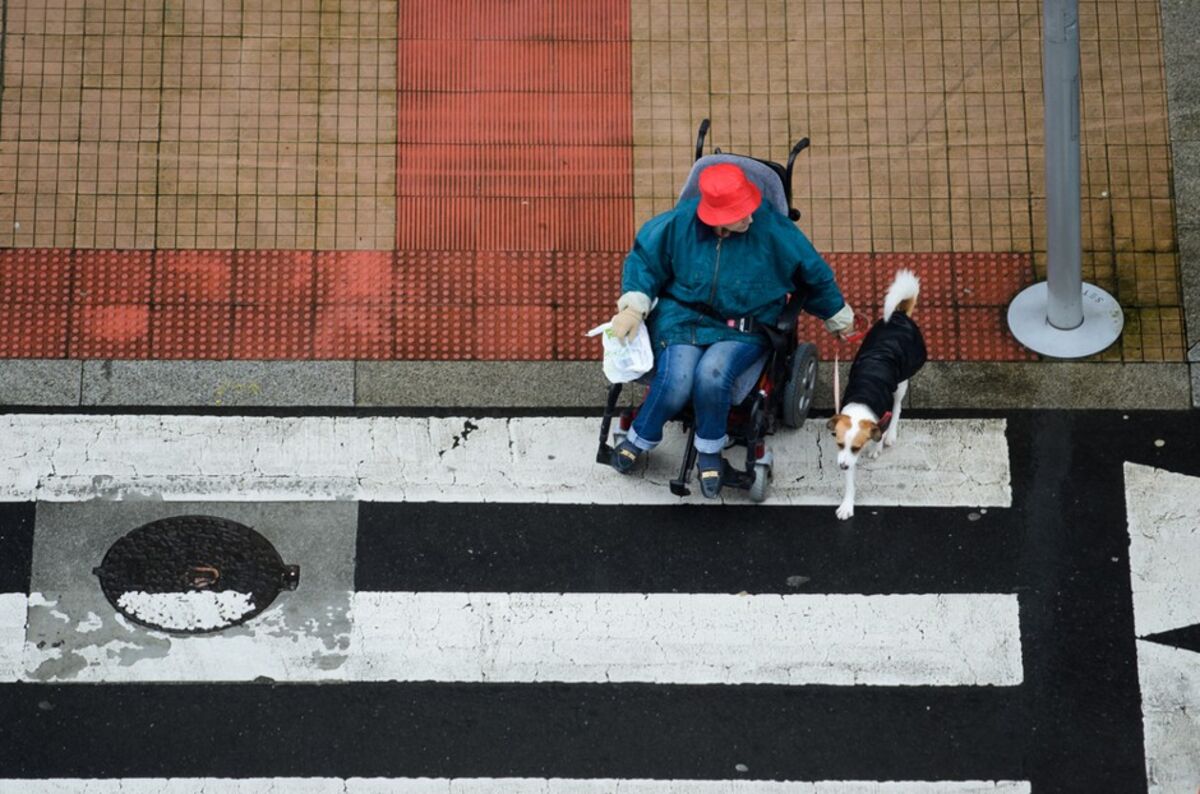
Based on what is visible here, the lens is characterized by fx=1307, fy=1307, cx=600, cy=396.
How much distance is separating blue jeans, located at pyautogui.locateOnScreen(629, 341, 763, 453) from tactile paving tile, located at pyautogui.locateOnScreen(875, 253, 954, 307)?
1406mm

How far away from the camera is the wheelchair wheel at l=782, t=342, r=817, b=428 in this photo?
7086 millimetres

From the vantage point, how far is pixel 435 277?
8.00 metres

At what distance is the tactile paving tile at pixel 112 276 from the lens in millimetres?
7945

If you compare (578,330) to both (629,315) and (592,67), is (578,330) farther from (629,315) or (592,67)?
(592,67)

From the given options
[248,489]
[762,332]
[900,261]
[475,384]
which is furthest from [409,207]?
[900,261]

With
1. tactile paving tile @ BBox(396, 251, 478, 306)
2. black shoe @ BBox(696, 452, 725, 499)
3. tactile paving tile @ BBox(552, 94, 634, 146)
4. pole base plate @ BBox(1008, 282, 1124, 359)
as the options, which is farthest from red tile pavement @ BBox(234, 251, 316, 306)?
pole base plate @ BBox(1008, 282, 1124, 359)

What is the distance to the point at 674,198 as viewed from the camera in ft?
26.6

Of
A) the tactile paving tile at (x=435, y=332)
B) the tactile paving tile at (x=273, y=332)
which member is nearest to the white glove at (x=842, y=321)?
the tactile paving tile at (x=435, y=332)

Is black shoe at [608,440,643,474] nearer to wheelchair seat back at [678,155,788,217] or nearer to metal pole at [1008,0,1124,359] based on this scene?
wheelchair seat back at [678,155,788,217]

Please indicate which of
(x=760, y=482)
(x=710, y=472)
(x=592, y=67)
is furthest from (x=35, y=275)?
(x=760, y=482)

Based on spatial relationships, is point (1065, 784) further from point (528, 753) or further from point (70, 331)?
point (70, 331)

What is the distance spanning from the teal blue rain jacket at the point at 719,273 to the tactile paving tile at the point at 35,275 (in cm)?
358

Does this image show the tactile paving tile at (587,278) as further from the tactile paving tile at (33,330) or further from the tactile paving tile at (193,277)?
the tactile paving tile at (33,330)

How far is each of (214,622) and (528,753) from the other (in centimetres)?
195
